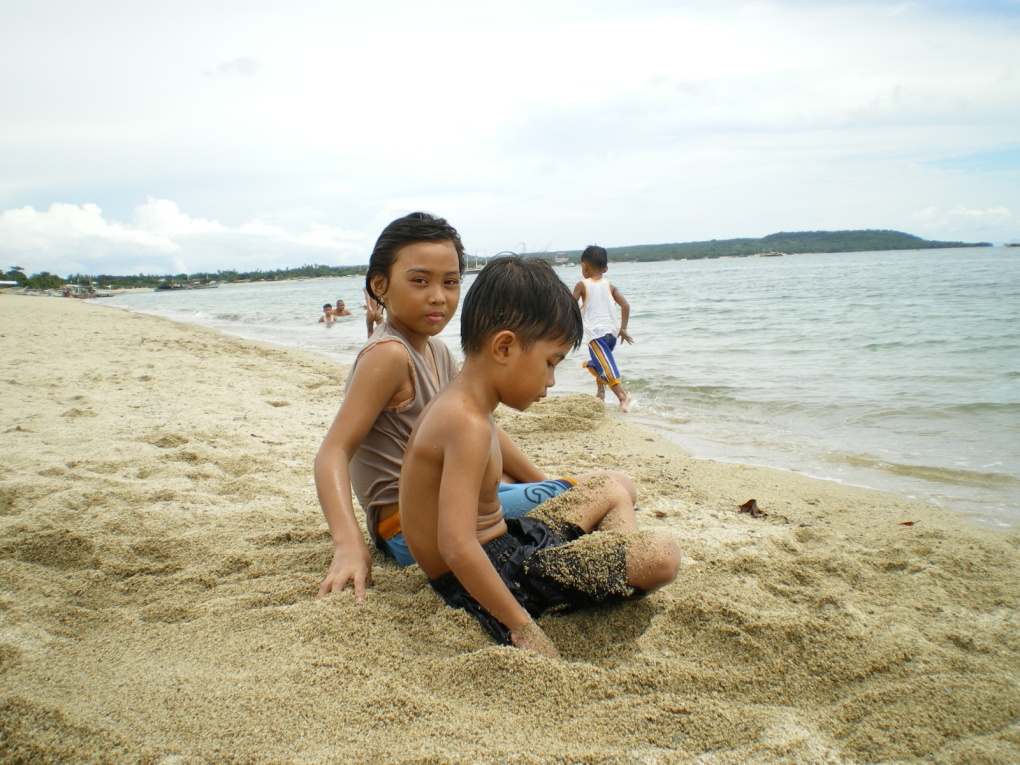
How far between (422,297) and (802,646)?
156 centimetres

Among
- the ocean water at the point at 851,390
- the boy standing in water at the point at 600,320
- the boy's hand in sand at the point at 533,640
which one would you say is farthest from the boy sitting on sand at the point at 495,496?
the boy standing in water at the point at 600,320

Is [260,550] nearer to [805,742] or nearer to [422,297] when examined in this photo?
[422,297]

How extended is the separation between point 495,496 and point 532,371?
45 centimetres

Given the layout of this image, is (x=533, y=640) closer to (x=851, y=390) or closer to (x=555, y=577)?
(x=555, y=577)

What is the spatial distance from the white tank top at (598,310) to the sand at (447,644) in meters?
3.74

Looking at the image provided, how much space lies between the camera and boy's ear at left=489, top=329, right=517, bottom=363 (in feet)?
5.93

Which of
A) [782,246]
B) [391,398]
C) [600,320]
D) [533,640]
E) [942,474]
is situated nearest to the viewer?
[533,640]

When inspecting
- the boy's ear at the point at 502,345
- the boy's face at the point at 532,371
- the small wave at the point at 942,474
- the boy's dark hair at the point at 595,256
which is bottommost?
the small wave at the point at 942,474

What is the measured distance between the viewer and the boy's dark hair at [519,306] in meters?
1.81

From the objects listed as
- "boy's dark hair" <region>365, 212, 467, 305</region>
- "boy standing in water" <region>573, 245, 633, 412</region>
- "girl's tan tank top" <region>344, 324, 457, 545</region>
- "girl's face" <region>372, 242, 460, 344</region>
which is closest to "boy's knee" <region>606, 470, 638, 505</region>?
"girl's tan tank top" <region>344, 324, 457, 545</region>

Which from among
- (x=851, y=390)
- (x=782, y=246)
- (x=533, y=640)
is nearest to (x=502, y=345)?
(x=533, y=640)

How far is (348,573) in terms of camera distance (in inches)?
79.4

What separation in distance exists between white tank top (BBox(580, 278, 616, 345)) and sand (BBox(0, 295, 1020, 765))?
3740 mm

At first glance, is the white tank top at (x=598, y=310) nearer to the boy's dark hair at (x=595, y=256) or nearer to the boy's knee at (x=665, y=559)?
the boy's dark hair at (x=595, y=256)
